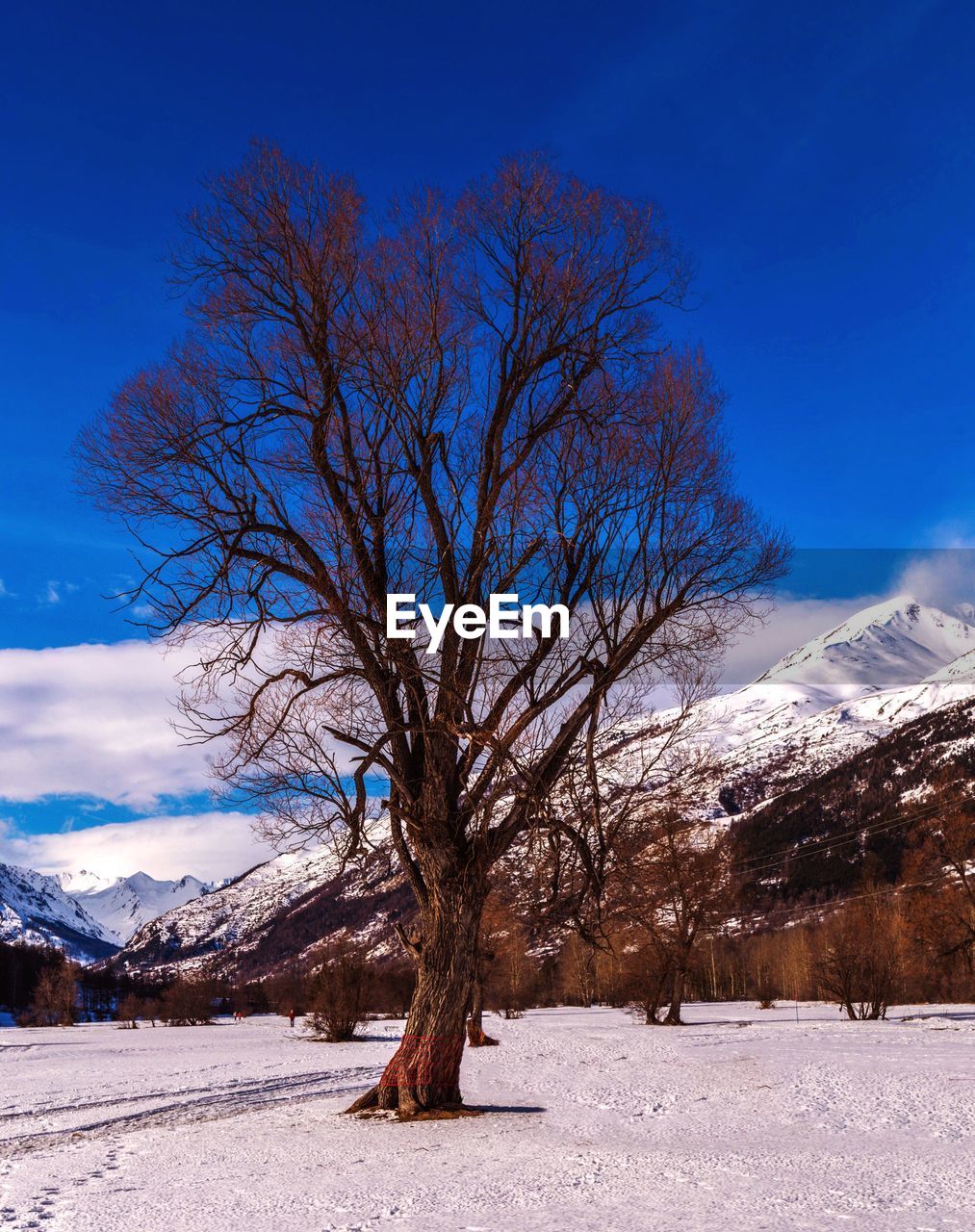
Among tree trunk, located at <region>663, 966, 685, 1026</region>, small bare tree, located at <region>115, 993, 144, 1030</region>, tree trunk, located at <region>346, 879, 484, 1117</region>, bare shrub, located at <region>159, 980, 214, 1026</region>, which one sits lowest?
small bare tree, located at <region>115, 993, 144, 1030</region>

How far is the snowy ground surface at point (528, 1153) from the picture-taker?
5875mm

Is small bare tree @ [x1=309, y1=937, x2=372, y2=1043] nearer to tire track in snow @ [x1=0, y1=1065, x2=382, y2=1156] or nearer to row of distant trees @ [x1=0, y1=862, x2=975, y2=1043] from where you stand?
row of distant trees @ [x1=0, y1=862, x2=975, y2=1043]

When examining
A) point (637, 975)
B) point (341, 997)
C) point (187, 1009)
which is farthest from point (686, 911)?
point (187, 1009)

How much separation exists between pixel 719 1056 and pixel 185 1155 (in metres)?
14.5

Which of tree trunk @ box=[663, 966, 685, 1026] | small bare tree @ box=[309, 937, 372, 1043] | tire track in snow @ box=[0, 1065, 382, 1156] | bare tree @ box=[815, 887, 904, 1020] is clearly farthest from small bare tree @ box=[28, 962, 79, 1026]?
tire track in snow @ box=[0, 1065, 382, 1156]

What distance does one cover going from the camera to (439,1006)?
9.97 m

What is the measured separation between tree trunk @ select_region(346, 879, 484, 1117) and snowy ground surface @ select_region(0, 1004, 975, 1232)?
0.48 meters

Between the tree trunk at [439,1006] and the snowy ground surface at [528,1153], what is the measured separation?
0.48m

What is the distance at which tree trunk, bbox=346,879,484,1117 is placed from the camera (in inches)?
390

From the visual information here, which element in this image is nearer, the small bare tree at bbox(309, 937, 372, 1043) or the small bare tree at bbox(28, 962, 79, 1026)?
the small bare tree at bbox(309, 937, 372, 1043)

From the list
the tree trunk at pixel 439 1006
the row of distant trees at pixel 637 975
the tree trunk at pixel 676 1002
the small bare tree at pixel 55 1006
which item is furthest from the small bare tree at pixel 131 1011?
the tree trunk at pixel 439 1006

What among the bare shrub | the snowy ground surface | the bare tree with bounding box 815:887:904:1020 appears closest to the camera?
the snowy ground surface

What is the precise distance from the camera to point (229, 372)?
10.4 m

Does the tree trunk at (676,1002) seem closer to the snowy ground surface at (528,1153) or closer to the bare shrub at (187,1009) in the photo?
the snowy ground surface at (528,1153)
